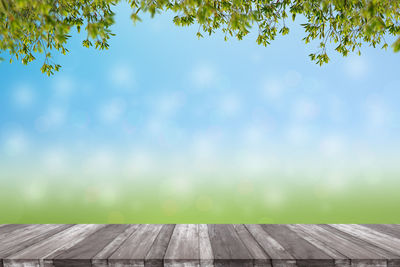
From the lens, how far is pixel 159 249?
2.66m

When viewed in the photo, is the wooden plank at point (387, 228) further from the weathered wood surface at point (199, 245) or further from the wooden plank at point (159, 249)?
the wooden plank at point (159, 249)

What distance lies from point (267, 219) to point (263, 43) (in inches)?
226

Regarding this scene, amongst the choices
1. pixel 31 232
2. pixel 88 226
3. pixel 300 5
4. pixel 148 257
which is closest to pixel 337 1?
pixel 300 5

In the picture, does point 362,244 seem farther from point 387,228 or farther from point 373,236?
point 387,228

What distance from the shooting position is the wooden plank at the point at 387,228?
3369 millimetres

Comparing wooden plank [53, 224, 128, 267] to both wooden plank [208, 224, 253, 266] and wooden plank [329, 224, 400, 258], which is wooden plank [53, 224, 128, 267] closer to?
wooden plank [208, 224, 253, 266]

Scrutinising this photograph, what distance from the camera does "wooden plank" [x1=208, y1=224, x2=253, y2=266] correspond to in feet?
7.74

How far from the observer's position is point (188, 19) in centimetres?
482

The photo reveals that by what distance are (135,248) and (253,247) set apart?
146 cm

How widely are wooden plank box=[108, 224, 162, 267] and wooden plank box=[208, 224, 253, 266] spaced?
2.71 ft

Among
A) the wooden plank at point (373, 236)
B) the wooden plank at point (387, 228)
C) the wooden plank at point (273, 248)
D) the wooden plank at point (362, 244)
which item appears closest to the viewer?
the wooden plank at point (273, 248)

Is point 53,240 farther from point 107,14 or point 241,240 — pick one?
point 107,14

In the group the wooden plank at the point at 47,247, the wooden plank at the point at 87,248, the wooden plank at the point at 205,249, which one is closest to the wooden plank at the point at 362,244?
the wooden plank at the point at 205,249

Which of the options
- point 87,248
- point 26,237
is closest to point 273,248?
point 87,248
